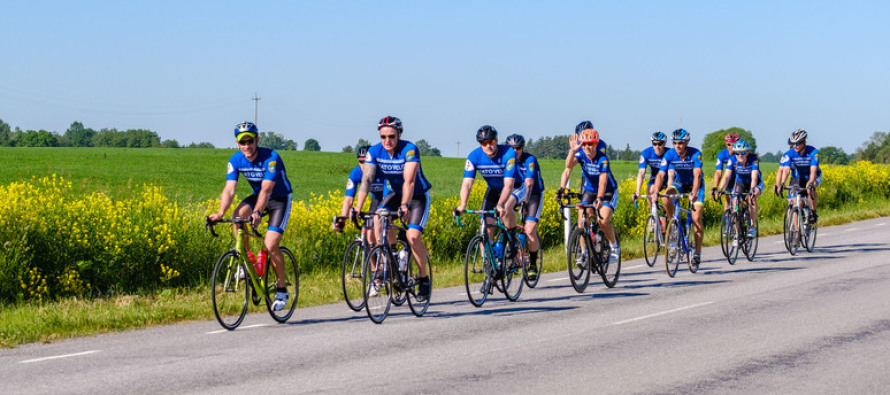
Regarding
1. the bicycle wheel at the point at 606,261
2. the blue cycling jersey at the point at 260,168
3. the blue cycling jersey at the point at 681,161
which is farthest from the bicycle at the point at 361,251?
the blue cycling jersey at the point at 681,161

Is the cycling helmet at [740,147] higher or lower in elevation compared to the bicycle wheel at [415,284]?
higher

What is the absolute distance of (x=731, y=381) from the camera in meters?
7.36

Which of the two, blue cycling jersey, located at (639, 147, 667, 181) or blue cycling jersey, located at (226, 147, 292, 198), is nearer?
blue cycling jersey, located at (226, 147, 292, 198)

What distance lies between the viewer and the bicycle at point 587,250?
42.2 ft

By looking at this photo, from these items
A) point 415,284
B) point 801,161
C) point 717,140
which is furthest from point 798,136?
point 717,140

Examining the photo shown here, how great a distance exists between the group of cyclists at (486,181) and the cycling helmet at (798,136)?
5.77 ft

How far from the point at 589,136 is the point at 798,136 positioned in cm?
685

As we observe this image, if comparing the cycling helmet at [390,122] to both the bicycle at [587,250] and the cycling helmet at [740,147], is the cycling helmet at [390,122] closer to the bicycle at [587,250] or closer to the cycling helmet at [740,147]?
the bicycle at [587,250]

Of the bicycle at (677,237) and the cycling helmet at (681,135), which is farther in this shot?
the cycling helmet at (681,135)

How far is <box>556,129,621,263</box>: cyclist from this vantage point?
42.9 feet

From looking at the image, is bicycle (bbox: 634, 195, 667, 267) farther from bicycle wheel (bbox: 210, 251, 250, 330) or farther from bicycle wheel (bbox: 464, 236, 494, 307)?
bicycle wheel (bbox: 210, 251, 250, 330)

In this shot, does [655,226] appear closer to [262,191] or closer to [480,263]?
[480,263]

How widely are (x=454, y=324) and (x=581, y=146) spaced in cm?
421

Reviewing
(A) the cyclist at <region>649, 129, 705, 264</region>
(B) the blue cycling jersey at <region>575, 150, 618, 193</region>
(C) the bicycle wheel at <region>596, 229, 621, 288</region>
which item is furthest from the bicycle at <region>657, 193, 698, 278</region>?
(B) the blue cycling jersey at <region>575, 150, 618, 193</region>
